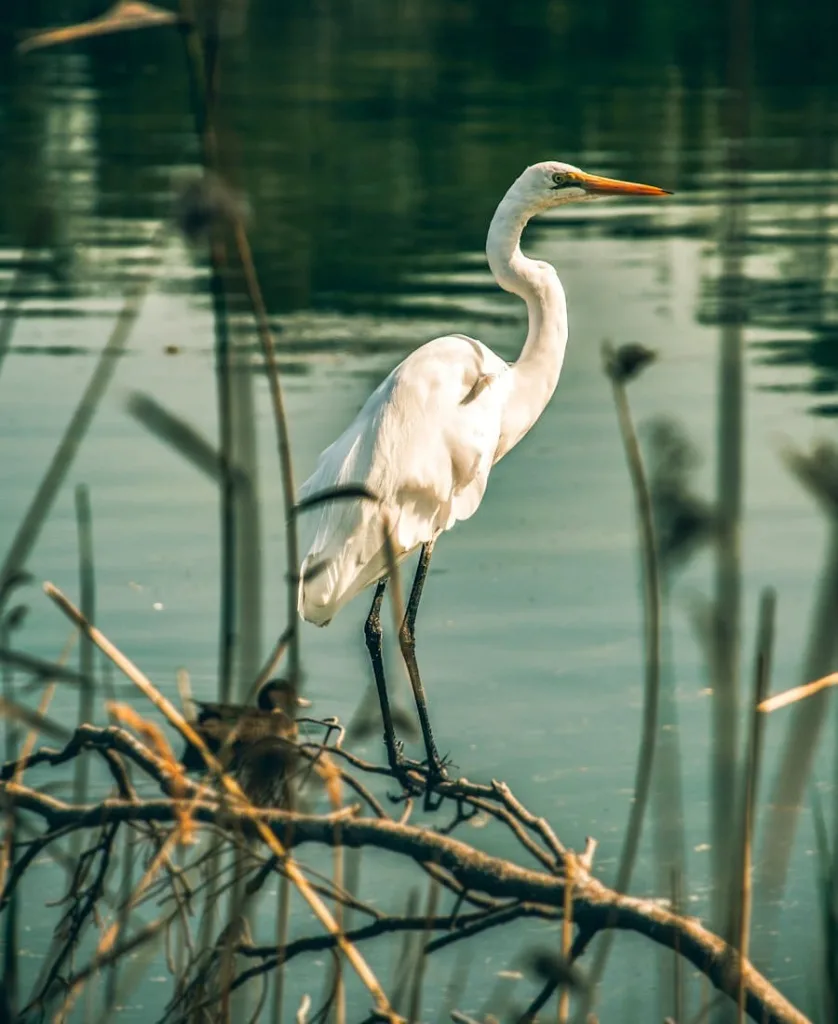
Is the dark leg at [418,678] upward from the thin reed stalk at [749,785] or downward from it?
downward

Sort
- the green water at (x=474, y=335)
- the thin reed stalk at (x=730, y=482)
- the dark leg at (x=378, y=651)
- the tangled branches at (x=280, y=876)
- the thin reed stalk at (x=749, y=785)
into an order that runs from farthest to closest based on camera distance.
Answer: the green water at (x=474, y=335) → the dark leg at (x=378, y=651) → the tangled branches at (x=280, y=876) → the thin reed stalk at (x=749, y=785) → the thin reed stalk at (x=730, y=482)

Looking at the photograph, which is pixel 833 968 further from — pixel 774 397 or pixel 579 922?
pixel 774 397

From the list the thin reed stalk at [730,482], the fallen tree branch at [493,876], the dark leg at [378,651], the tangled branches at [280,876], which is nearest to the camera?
the thin reed stalk at [730,482]

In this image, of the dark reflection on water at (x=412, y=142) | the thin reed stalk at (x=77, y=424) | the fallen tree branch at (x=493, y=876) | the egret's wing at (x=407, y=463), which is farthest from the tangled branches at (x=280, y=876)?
the dark reflection on water at (x=412, y=142)

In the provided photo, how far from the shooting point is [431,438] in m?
4.46

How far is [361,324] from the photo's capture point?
34.3ft

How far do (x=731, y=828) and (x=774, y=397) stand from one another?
7069 mm

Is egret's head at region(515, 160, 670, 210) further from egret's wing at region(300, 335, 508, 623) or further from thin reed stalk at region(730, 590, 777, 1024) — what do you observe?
thin reed stalk at region(730, 590, 777, 1024)

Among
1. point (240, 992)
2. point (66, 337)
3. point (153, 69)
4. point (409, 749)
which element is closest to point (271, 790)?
point (240, 992)

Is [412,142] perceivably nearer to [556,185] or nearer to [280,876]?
[556,185]

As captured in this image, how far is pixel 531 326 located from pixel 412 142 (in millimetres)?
12308

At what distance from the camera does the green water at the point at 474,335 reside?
539 centimetres

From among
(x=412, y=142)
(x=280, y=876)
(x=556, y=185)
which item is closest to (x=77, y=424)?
(x=280, y=876)

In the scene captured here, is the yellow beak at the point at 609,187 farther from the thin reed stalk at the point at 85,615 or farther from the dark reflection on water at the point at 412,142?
the dark reflection on water at the point at 412,142
